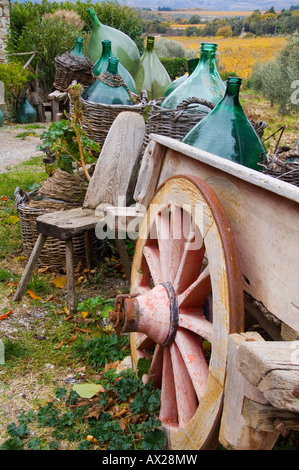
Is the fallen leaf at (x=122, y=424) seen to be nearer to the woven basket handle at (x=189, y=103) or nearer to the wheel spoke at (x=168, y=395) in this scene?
the wheel spoke at (x=168, y=395)

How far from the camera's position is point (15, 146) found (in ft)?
23.9

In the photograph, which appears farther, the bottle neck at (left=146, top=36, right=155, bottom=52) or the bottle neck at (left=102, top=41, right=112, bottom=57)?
the bottle neck at (left=146, top=36, right=155, bottom=52)

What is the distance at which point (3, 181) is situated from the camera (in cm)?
516

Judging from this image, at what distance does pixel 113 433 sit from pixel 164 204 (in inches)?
34.4

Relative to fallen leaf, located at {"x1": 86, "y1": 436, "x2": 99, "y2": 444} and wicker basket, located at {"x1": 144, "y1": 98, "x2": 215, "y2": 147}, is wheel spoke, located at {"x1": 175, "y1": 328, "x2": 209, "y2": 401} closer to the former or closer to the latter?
fallen leaf, located at {"x1": 86, "y1": 436, "x2": 99, "y2": 444}

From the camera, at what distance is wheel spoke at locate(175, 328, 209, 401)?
1312mm

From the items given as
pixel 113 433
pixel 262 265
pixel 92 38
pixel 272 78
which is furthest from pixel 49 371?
pixel 272 78

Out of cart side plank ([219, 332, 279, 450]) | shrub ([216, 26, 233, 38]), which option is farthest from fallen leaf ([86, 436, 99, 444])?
shrub ([216, 26, 233, 38])

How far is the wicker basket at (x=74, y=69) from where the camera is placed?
446 centimetres

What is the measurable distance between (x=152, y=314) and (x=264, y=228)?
1.67 feet

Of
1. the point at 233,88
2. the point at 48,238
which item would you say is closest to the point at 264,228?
the point at 233,88

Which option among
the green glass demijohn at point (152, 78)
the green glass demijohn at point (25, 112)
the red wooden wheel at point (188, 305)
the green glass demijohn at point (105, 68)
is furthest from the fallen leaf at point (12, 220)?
the green glass demijohn at point (25, 112)

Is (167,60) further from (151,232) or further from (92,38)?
(151,232)

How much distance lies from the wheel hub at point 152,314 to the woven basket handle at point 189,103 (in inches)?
38.9
